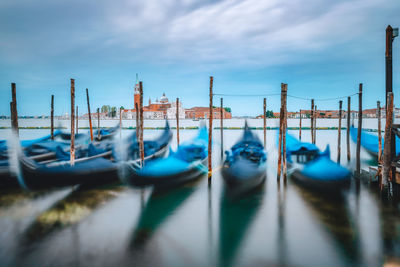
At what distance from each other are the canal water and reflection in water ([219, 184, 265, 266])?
2cm

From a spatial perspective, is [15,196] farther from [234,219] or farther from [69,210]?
[234,219]

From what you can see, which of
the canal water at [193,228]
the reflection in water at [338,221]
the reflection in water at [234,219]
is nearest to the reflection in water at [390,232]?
the canal water at [193,228]

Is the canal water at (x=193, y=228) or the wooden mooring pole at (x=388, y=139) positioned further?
the wooden mooring pole at (x=388, y=139)

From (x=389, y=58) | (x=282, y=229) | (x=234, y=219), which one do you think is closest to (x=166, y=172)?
(x=234, y=219)

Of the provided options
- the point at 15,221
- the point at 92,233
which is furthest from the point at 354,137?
the point at 15,221

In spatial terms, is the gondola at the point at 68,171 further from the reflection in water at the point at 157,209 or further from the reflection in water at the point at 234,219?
the reflection in water at the point at 234,219

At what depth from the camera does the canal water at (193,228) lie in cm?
343

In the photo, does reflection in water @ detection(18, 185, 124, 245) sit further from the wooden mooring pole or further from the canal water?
the wooden mooring pole

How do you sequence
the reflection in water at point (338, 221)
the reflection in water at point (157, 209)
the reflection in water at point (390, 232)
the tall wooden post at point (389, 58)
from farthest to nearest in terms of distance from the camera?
the tall wooden post at point (389, 58) → the reflection in water at point (157, 209) → the reflection in water at point (338, 221) → the reflection in water at point (390, 232)

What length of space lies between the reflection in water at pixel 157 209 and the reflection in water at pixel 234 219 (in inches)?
39.0

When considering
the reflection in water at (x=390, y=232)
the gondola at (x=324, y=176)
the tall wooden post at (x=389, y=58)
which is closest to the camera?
the reflection in water at (x=390, y=232)

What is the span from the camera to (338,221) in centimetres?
455

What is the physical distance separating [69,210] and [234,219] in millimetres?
3141

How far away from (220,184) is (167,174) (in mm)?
1833
